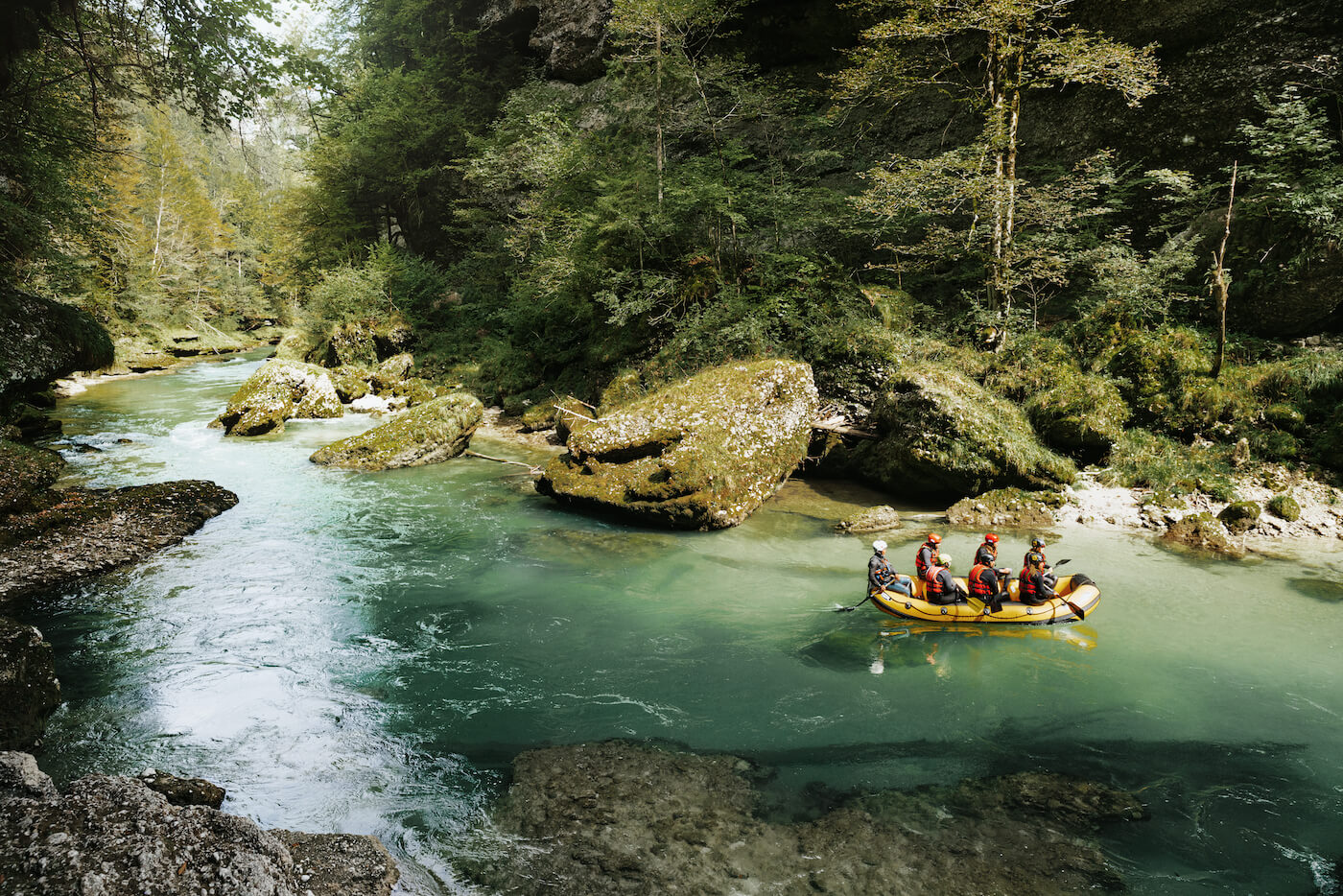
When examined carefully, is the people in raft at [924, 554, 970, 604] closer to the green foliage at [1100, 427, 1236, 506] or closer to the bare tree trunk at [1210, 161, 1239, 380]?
the green foliage at [1100, 427, 1236, 506]

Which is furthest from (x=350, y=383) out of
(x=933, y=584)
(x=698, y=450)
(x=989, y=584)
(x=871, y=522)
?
(x=989, y=584)

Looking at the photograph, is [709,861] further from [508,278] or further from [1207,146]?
[508,278]

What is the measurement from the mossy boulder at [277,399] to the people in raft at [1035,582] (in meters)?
18.0

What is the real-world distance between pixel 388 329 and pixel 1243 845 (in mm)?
26205

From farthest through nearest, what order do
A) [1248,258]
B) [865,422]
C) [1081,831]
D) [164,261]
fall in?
[164,261]
[865,422]
[1248,258]
[1081,831]

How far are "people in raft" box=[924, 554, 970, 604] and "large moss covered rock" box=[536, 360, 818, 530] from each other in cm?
378

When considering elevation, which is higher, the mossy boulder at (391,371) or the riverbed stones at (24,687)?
the mossy boulder at (391,371)

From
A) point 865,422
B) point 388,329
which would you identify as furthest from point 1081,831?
point 388,329

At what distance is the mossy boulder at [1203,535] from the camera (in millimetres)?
9117

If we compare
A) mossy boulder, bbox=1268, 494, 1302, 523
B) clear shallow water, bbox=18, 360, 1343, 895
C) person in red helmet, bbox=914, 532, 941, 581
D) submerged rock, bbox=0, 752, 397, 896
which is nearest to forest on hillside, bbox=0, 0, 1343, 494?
mossy boulder, bbox=1268, 494, 1302, 523

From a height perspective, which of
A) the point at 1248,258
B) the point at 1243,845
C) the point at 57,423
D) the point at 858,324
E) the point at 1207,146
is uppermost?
the point at 1207,146

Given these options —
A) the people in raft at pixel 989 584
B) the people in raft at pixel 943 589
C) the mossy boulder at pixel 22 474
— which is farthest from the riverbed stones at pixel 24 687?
the people in raft at pixel 989 584

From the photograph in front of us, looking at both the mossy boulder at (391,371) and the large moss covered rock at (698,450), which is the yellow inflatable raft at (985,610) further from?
the mossy boulder at (391,371)

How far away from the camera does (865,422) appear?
42.7ft
